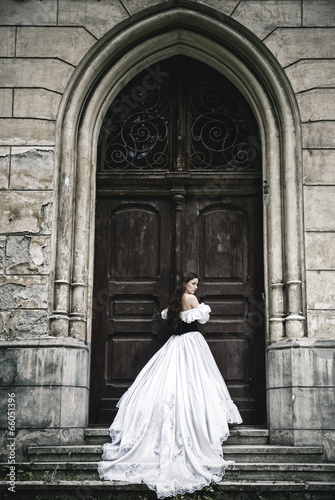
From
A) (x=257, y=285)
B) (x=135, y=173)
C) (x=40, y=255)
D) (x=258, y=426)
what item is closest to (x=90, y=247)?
(x=40, y=255)

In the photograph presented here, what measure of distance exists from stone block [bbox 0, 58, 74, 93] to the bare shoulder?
8.76ft

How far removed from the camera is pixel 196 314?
6.51 m

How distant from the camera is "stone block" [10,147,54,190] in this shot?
22.0 ft

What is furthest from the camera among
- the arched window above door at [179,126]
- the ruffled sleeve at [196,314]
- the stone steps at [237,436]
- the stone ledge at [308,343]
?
the arched window above door at [179,126]

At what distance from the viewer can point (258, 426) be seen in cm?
662

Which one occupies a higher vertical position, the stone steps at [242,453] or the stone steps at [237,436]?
the stone steps at [237,436]

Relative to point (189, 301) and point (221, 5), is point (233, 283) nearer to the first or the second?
Answer: point (189, 301)

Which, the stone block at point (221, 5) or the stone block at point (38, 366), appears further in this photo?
the stone block at point (221, 5)

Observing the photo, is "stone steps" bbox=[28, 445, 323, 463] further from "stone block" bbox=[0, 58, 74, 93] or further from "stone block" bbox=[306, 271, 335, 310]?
"stone block" bbox=[0, 58, 74, 93]

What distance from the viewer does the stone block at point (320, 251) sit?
6.53 meters

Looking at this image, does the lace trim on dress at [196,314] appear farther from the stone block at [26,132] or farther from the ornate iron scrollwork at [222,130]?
the stone block at [26,132]

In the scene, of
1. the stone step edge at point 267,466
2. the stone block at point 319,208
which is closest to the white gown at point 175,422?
the stone step edge at point 267,466

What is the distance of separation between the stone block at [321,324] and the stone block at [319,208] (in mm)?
904

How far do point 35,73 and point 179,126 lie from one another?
1.76 meters
